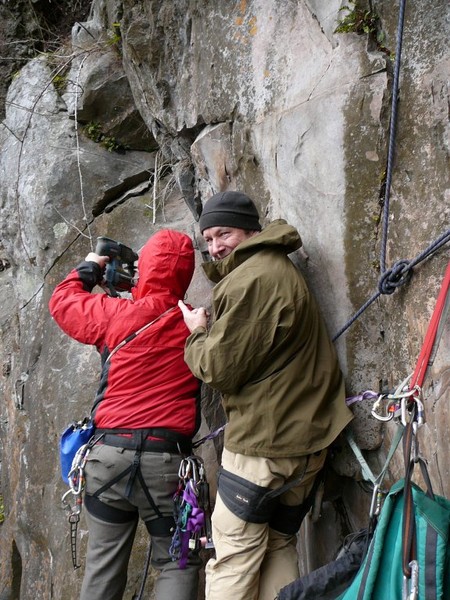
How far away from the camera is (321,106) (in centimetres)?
375

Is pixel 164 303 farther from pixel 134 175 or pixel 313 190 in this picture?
pixel 134 175

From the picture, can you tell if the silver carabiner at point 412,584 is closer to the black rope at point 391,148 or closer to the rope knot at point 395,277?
the rope knot at point 395,277

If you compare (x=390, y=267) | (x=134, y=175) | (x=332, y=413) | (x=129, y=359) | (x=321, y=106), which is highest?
(x=134, y=175)

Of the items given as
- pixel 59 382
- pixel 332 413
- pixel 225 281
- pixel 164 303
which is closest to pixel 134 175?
pixel 59 382

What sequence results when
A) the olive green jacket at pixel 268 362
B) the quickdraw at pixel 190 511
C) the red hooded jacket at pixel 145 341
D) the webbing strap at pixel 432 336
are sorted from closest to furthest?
the webbing strap at pixel 432 336
the olive green jacket at pixel 268 362
the quickdraw at pixel 190 511
the red hooded jacket at pixel 145 341

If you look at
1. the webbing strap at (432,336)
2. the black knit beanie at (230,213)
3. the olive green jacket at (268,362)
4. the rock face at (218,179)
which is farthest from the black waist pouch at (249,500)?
the black knit beanie at (230,213)

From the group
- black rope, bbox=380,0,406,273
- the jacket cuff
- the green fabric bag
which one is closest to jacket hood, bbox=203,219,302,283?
black rope, bbox=380,0,406,273

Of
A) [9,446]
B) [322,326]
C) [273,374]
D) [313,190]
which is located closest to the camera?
→ [273,374]

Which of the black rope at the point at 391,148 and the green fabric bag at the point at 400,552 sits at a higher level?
the black rope at the point at 391,148

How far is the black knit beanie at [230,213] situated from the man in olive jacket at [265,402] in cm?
20

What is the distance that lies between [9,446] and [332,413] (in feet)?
17.8

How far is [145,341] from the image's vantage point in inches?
156

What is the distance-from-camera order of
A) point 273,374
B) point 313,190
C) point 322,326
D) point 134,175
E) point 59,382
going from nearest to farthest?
point 273,374 → point 322,326 → point 313,190 → point 59,382 → point 134,175

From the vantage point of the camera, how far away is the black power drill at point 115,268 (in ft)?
14.8
